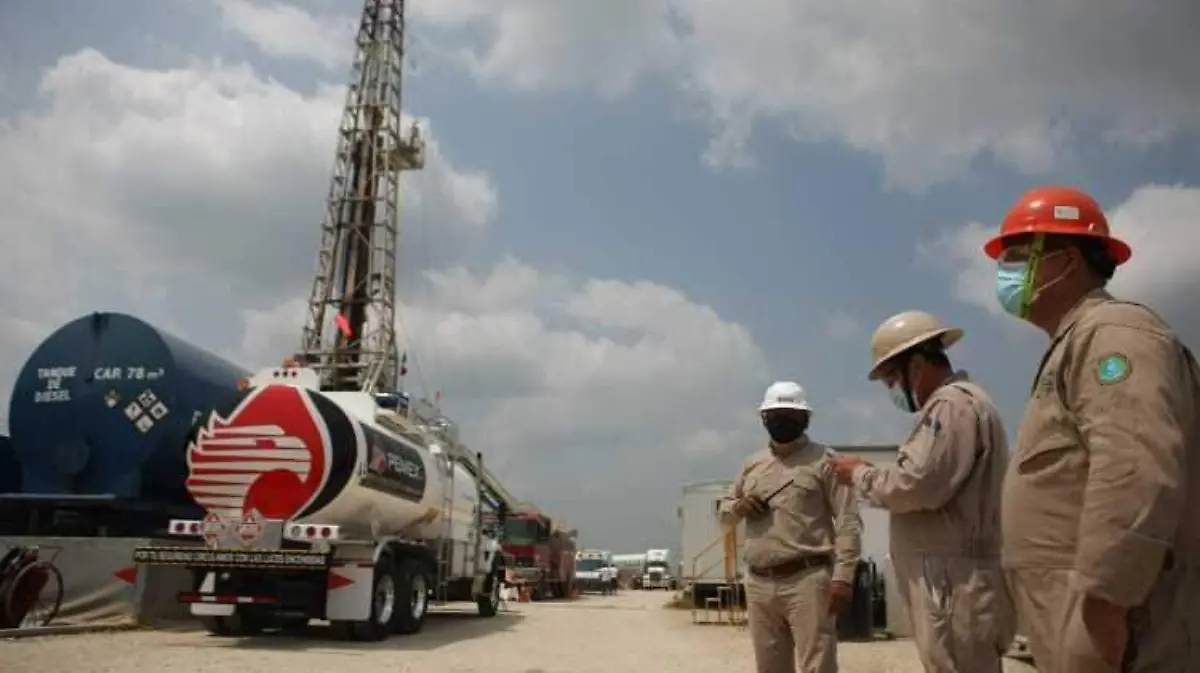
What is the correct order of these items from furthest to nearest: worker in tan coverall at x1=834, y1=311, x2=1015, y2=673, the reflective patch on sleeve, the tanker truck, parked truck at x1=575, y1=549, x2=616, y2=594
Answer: parked truck at x1=575, y1=549, x2=616, y2=594 → the tanker truck → worker in tan coverall at x1=834, y1=311, x2=1015, y2=673 → the reflective patch on sleeve

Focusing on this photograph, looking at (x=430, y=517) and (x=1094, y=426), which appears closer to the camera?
(x=1094, y=426)

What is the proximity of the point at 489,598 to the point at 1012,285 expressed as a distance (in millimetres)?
18092

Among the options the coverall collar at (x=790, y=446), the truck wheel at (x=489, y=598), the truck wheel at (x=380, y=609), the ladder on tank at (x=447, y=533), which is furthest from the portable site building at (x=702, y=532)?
the coverall collar at (x=790, y=446)

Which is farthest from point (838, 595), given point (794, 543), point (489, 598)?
point (489, 598)

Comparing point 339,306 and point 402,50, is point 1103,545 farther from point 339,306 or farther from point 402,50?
point 402,50

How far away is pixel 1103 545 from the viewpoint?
2.34 meters

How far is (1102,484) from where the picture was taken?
7.88 ft

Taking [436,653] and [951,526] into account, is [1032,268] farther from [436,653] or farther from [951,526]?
[436,653]

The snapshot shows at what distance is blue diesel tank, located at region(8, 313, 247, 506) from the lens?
1486 centimetres

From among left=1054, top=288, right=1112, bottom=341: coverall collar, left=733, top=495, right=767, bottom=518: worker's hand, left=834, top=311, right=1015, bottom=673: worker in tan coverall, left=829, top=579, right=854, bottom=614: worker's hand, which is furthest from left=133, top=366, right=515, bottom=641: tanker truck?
left=1054, top=288, right=1112, bottom=341: coverall collar

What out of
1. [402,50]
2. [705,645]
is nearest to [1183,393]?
[705,645]

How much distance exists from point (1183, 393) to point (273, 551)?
11043 millimetres

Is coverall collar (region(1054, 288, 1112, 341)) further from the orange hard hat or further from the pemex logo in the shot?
the pemex logo

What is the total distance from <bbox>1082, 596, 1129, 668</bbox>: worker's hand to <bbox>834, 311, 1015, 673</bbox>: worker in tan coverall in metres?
1.38
